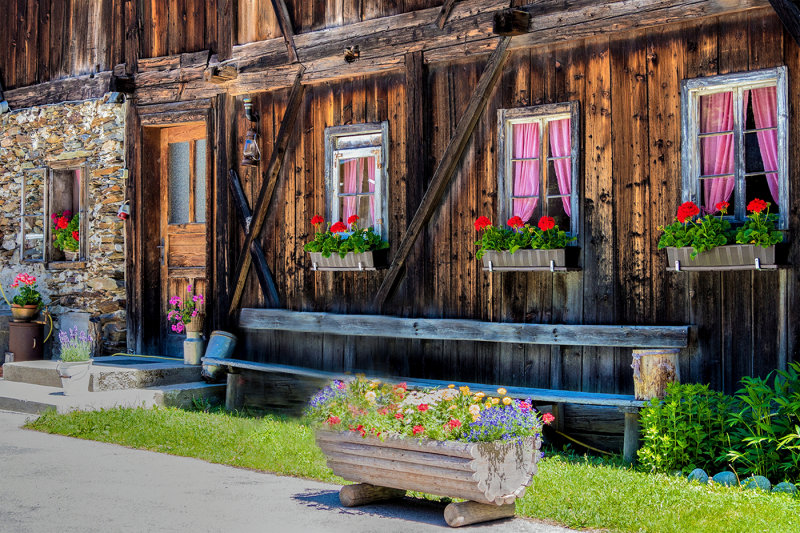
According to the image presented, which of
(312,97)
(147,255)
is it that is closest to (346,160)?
(312,97)

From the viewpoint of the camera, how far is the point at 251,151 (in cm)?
1155

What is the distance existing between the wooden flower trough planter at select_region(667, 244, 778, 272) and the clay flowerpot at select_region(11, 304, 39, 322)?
30.9ft

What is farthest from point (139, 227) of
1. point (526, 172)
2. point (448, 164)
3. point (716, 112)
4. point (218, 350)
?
point (716, 112)

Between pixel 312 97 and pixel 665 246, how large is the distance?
15.7 feet

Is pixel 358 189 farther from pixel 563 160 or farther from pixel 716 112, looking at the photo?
pixel 716 112

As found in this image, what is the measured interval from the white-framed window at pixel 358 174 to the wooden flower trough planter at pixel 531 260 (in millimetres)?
1657

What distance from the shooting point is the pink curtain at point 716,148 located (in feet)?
26.1

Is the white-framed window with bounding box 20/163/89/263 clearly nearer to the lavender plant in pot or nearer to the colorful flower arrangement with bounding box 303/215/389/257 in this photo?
the lavender plant in pot

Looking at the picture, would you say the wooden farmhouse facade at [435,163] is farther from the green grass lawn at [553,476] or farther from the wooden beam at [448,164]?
the green grass lawn at [553,476]

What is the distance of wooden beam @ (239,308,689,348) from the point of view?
8250mm

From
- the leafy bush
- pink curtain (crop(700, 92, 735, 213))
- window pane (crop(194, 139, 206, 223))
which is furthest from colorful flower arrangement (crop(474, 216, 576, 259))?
window pane (crop(194, 139, 206, 223))

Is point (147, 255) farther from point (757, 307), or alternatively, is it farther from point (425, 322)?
point (757, 307)

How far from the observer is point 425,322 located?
32.0 ft

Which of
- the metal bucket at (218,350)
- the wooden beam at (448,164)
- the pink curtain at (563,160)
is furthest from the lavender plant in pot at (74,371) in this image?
the pink curtain at (563,160)
